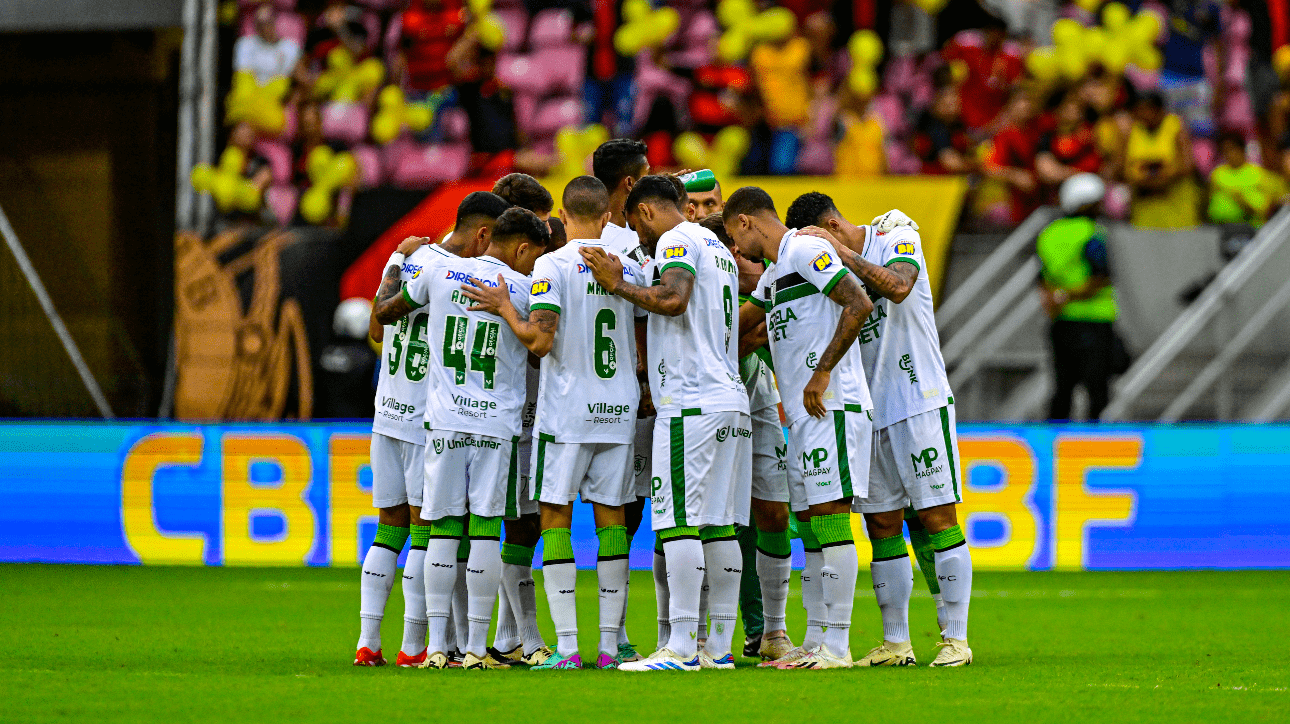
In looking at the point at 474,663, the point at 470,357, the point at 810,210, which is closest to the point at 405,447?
the point at 470,357

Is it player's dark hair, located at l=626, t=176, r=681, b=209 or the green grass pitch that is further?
player's dark hair, located at l=626, t=176, r=681, b=209

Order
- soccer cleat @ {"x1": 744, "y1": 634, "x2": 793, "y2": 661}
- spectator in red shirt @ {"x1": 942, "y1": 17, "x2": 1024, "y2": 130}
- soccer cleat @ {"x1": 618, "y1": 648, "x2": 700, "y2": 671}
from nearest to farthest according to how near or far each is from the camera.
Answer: soccer cleat @ {"x1": 618, "y1": 648, "x2": 700, "y2": 671} → soccer cleat @ {"x1": 744, "y1": 634, "x2": 793, "y2": 661} → spectator in red shirt @ {"x1": 942, "y1": 17, "x2": 1024, "y2": 130}

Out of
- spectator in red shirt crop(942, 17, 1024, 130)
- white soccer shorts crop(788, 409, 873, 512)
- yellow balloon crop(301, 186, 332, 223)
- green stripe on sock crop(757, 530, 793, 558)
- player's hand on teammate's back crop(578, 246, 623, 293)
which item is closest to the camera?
player's hand on teammate's back crop(578, 246, 623, 293)

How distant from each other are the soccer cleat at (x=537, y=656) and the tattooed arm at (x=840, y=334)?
165 centimetres

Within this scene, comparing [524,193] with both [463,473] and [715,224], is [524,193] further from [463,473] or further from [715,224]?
[463,473]

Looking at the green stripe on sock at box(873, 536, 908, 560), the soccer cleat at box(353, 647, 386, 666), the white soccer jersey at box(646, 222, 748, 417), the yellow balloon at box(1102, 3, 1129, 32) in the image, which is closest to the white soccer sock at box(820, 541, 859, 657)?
the green stripe on sock at box(873, 536, 908, 560)

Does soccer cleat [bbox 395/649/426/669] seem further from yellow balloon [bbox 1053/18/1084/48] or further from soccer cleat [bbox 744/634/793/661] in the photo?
yellow balloon [bbox 1053/18/1084/48]

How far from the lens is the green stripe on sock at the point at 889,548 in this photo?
7.21m

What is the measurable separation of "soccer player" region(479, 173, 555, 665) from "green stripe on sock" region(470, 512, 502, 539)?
32 centimetres

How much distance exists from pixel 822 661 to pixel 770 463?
1.05 metres

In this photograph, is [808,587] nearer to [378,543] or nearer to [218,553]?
[378,543]

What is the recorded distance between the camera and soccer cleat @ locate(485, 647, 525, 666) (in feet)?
24.0

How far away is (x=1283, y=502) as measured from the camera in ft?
39.2

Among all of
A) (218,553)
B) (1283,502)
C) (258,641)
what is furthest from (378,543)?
(1283,502)
